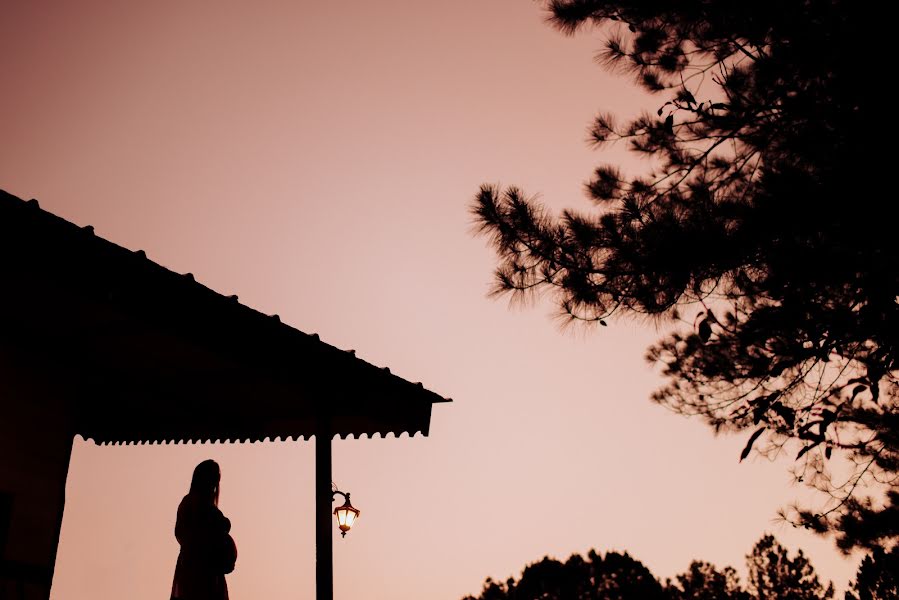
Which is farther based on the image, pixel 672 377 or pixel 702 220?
pixel 672 377

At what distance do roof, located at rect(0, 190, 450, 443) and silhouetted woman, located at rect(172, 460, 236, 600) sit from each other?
101 cm

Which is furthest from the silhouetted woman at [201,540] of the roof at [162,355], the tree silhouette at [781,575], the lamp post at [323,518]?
the tree silhouette at [781,575]

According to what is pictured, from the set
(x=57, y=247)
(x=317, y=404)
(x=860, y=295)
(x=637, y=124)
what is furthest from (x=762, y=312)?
(x=57, y=247)

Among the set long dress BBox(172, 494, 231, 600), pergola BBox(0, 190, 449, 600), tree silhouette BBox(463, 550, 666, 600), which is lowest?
long dress BBox(172, 494, 231, 600)

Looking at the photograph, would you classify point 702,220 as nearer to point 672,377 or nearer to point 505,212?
point 505,212

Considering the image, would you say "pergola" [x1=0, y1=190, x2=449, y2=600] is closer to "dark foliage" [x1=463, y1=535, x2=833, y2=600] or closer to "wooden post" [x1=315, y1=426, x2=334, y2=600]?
"wooden post" [x1=315, y1=426, x2=334, y2=600]

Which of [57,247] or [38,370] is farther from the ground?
[38,370]

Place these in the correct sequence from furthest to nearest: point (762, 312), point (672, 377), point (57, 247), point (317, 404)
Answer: point (672, 377) → point (317, 404) → point (762, 312) → point (57, 247)

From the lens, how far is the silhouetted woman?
529 centimetres

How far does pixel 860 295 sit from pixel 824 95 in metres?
1.57

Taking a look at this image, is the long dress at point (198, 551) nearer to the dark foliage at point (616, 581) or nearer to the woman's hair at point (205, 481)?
the woman's hair at point (205, 481)

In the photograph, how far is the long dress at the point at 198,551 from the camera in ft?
17.3

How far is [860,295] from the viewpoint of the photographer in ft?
16.4

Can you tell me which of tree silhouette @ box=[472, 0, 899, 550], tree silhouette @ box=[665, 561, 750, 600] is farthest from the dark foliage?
tree silhouette @ box=[472, 0, 899, 550]
